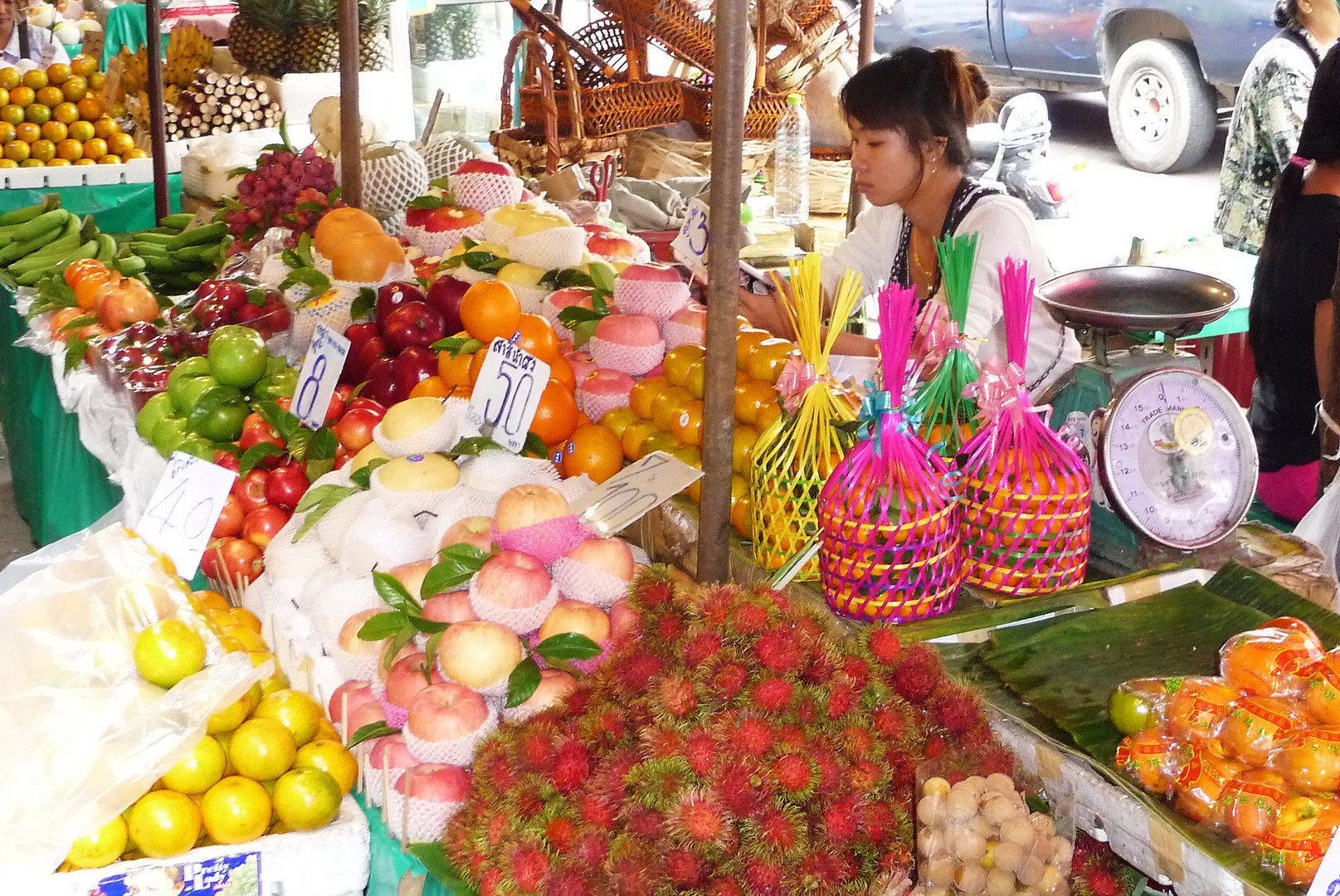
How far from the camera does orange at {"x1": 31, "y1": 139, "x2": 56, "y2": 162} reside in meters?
4.96

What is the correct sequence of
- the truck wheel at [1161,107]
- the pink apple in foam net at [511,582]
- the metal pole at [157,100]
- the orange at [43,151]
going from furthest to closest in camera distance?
the truck wheel at [1161,107] < the orange at [43,151] < the metal pole at [157,100] < the pink apple in foam net at [511,582]

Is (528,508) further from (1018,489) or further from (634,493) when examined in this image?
(1018,489)

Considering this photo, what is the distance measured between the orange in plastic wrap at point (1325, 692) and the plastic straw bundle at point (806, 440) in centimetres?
55

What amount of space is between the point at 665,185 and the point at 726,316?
9.63 ft

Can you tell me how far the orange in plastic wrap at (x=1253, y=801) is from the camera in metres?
1.02

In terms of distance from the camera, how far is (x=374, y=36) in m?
6.19

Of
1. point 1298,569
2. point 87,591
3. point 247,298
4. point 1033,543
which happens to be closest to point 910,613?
point 1033,543

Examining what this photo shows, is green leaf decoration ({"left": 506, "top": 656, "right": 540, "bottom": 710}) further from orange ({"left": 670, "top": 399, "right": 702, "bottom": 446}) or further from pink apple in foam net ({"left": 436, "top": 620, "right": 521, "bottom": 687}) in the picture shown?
orange ({"left": 670, "top": 399, "right": 702, "bottom": 446})

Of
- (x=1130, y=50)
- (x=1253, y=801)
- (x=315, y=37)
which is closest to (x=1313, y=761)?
(x=1253, y=801)

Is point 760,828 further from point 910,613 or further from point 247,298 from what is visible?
point 247,298

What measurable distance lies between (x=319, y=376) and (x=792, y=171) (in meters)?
3.62

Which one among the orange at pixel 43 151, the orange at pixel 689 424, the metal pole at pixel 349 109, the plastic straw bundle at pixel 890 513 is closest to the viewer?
the plastic straw bundle at pixel 890 513

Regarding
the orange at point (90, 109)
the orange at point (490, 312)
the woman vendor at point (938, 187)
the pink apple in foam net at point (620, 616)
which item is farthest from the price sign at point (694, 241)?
the orange at point (90, 109)

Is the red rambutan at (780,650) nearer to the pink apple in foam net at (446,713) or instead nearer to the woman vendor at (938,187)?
the pink apple in foam net at (446,713)
